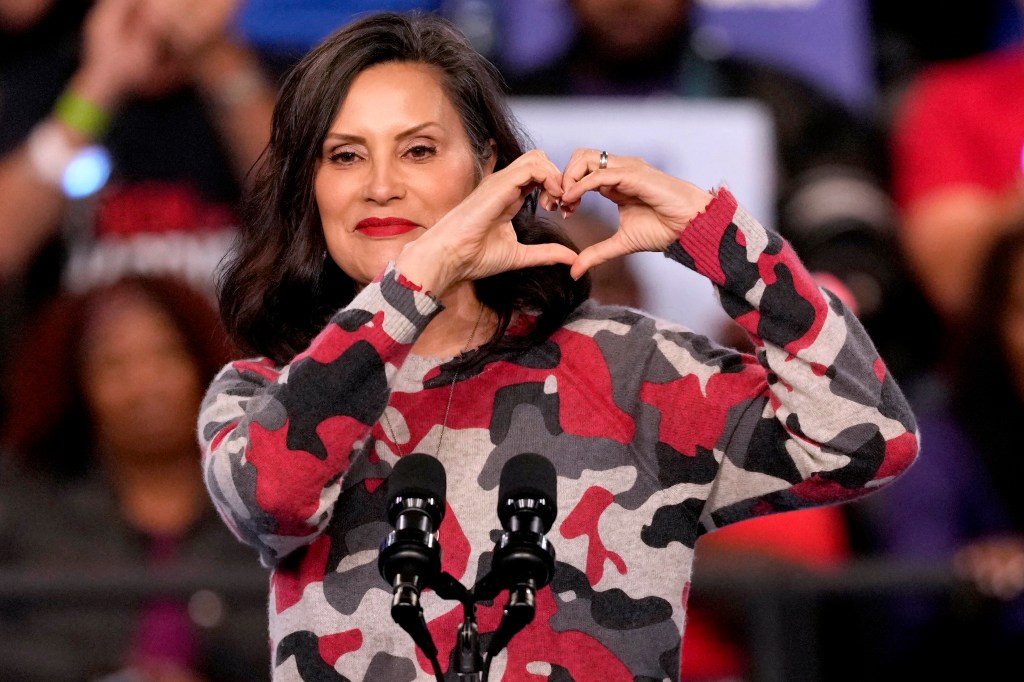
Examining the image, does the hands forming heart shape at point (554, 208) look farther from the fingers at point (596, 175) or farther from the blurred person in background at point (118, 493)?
the blurred person in background at point (118, 493)

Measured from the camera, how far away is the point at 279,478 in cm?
164

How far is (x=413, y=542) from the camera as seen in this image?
1.46 meters

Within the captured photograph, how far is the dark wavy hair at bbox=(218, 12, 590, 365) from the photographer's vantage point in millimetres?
1866

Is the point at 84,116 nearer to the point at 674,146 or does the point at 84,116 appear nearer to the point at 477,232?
the point at 674,146

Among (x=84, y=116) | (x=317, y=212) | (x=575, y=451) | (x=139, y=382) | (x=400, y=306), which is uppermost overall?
(x=84, y=116)

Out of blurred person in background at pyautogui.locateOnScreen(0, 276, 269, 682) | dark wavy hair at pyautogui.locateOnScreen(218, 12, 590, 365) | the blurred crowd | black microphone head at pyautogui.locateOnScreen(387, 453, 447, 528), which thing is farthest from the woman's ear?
the blurred crowd

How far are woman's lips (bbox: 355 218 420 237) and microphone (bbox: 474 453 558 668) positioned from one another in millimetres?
389

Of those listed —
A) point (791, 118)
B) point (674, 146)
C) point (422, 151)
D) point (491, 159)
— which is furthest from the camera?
point (791, 118)

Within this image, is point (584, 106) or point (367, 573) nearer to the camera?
point (367, 573)

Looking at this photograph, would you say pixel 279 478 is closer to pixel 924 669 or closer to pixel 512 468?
pixel 512 468

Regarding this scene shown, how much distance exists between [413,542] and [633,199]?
0.52 m

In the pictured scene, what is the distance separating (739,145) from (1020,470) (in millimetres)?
1028

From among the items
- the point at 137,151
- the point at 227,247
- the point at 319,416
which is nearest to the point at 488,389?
the point at 319,416

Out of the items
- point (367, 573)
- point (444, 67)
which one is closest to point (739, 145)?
point (444, 67)
